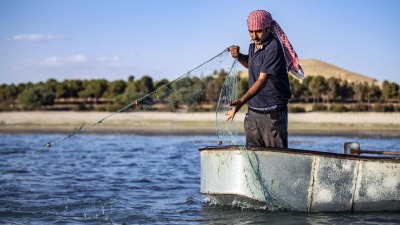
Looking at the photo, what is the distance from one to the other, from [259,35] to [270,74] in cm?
50

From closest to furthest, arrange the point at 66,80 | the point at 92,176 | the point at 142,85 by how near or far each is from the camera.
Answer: the point at 92,176 → the point at 142,85 → the point at 66,80

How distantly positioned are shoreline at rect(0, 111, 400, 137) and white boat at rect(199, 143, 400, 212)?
2132cm

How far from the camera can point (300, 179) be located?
838cm

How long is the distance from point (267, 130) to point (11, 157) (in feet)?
41.7

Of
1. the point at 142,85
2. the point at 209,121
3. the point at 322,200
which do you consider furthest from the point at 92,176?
the point at 142,85

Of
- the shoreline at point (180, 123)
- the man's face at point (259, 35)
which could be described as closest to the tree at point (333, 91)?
the shoreline at point (180, 123)

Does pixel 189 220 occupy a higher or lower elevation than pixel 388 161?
lower

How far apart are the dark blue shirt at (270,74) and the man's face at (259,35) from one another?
3.0 inches

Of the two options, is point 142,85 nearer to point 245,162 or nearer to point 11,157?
point 11,157

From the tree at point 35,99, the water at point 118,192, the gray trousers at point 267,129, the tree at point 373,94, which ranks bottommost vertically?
the water at point 118,192

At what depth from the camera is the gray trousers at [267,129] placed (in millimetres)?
8406

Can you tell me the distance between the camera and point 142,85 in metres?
66.6

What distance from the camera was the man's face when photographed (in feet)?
26.7

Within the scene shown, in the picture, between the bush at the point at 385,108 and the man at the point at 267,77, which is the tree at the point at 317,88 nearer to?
the bush at the point at 385,108
